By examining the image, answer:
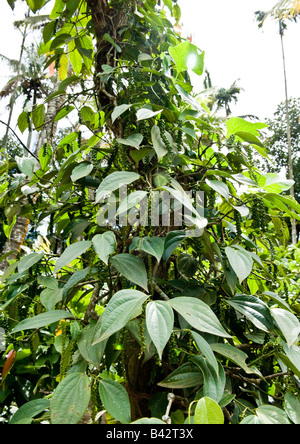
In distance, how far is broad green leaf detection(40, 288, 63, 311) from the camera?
57 cm

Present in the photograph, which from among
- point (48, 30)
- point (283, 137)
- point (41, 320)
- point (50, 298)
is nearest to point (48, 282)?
point (50, 298)

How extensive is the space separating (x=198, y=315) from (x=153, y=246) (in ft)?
0.39

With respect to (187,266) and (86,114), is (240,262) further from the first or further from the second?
(86,114)

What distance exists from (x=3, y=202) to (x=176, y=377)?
0.55 metres

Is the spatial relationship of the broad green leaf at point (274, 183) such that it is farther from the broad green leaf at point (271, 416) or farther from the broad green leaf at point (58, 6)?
the broad green leaf at point (58, 6)

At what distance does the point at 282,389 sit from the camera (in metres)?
0.58

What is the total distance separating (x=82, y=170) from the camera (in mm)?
619

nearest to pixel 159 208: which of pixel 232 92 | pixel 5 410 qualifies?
pixel 5 410

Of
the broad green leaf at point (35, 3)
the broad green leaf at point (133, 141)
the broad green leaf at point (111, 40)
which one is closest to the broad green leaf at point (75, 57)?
the broad green leaf at point (35, 3)

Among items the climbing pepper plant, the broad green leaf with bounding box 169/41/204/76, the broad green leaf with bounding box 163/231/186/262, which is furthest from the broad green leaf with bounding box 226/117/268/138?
the broad green leaf with bounding box 163/231/186/262

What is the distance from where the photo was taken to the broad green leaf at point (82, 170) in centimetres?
60

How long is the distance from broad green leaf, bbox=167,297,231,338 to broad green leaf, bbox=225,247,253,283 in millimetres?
88

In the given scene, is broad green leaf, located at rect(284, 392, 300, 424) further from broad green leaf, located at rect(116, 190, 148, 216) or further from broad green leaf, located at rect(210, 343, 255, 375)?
broad green leaf, located at rect(116, 190, 148, 216)
